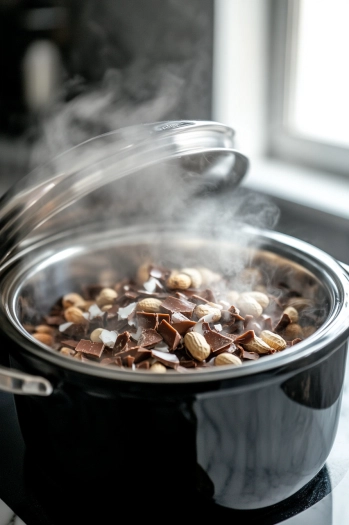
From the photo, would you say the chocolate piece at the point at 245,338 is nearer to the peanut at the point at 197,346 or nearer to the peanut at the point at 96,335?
the peanut at the point at 197,346

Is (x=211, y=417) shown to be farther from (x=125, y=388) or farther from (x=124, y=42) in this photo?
(x=124, y=42)

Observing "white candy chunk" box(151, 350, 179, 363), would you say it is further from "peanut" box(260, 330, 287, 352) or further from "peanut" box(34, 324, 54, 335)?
"peanut" box(34, 324, 54, 335)

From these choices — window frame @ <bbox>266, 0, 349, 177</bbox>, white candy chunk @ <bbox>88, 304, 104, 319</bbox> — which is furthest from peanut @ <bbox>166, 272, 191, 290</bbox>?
window frame @ <bbox>266, 0, 349, 177</bbox>

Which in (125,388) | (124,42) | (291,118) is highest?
(124,42)

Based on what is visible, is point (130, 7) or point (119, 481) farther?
point (130, 7)

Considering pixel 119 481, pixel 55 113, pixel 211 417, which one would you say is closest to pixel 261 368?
pixel 211 417

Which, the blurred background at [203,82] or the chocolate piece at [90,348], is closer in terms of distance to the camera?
the chocolate piece at [90,348]

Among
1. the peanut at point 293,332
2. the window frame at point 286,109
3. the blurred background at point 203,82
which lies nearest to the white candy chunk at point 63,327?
the peanut at point 293,332

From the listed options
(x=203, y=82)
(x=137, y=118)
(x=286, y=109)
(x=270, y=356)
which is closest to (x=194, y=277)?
(x=270, y=356)
